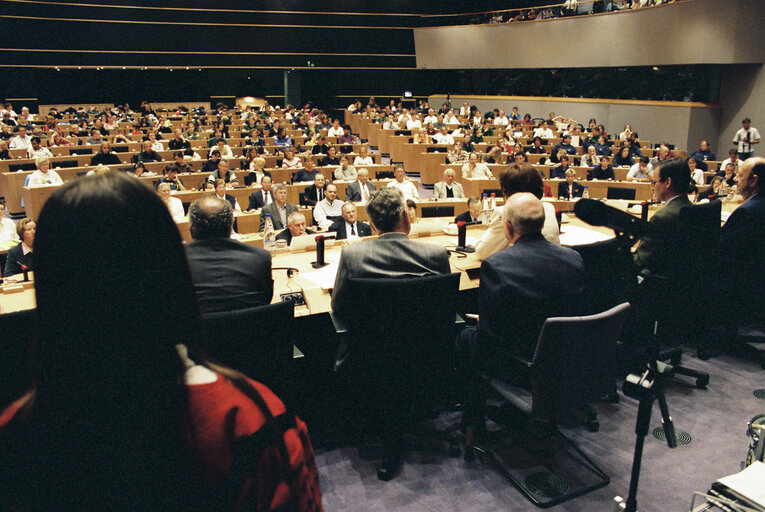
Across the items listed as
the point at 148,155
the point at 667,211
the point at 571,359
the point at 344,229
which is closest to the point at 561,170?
the point at 344,229

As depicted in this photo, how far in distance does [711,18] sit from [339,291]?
536 inches

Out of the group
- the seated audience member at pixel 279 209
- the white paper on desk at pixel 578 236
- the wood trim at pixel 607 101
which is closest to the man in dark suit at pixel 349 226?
the seated audience member at pixel 279 209

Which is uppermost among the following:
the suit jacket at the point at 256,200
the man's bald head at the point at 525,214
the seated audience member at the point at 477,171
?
the man's bald head at the point at 525,214

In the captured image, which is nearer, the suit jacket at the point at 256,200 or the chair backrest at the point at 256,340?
the chair backrest at the point at 256,340

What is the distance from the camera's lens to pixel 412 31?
71.9ft

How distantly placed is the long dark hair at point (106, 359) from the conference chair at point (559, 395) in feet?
5.79

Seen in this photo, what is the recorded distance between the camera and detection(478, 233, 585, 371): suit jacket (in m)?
2.44

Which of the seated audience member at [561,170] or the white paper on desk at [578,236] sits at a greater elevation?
the seated audience member at [561,170]

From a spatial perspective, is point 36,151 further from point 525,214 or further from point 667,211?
point 667,211

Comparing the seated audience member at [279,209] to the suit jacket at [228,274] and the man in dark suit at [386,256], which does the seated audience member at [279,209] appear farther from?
the suit jacket at [228,274]

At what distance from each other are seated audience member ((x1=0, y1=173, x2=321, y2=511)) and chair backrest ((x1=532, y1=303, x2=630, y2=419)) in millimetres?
1686

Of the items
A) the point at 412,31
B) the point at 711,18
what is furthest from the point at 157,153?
the point at 412,31

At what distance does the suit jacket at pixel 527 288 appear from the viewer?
2439 mm

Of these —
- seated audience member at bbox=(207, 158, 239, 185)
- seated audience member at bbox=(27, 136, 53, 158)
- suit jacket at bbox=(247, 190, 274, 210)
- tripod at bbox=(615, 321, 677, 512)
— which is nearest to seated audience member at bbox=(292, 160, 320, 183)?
seated audience member at bbox=(207, 158, 239, 185)
